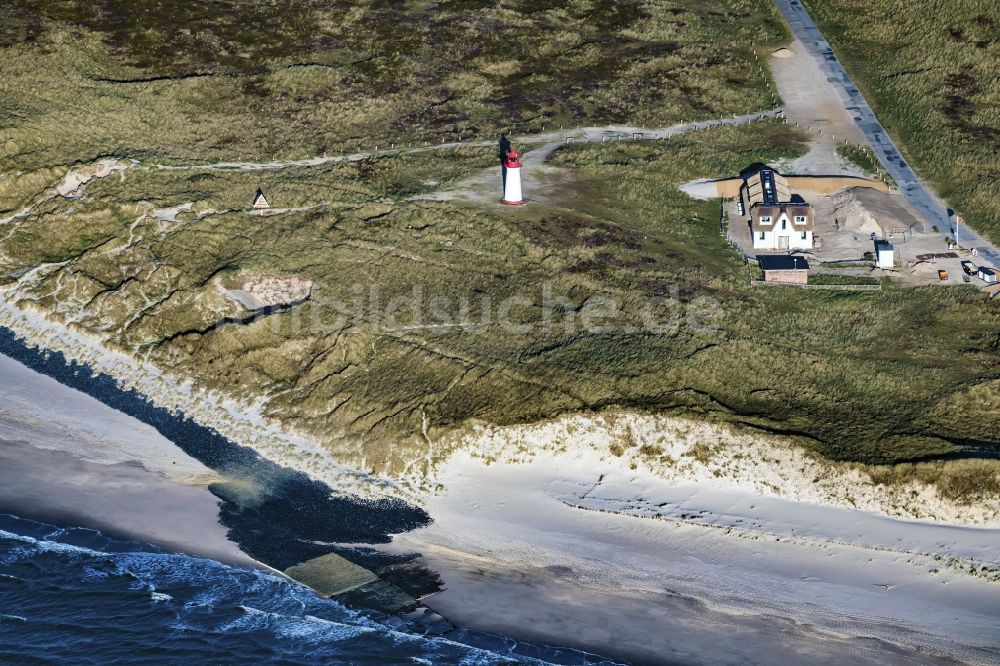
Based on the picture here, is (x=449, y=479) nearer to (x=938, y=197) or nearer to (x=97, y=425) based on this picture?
(x=97, y=425)

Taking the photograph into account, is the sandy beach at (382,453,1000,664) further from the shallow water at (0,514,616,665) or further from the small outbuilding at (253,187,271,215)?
the small outbuilding at (253,187,271,215)

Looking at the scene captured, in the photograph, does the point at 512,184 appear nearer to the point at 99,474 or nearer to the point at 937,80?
the point at 99,474

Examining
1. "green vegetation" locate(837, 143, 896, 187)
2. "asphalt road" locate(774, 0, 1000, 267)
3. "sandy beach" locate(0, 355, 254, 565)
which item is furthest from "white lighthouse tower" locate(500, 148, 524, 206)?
"sandy beach" locate(0, 355, 254, 565)

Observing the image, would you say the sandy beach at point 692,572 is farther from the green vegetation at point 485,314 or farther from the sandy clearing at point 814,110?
the sandy clearing at point 814,110

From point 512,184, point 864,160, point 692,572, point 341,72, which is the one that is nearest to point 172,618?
point 692,572

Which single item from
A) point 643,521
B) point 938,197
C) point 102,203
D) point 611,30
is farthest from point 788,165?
point 102,203
